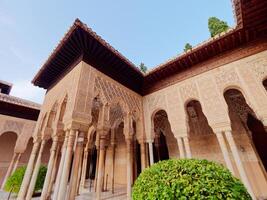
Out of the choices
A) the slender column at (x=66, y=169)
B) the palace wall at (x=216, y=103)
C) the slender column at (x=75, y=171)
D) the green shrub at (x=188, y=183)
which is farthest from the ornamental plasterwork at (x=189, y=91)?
the slender column at (x=66, y=169)

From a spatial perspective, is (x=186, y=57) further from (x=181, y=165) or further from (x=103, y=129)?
(x=181, y=165)

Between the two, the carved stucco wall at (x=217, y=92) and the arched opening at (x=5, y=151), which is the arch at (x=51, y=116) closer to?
the carved stucco wall at (x=217, y=92)

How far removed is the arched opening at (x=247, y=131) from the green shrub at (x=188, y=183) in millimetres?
4502

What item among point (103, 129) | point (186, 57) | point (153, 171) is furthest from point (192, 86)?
point (153, 171)

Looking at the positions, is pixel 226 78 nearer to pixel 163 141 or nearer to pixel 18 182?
pixel 163 141

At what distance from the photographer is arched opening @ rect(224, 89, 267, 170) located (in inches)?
216

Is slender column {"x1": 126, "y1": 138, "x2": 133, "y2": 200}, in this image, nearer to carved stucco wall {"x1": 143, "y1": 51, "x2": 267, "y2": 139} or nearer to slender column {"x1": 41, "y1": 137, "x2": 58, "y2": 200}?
carved stucco wall {"x1": 143, "y1": 51, "x2": 267, "y2": 139}

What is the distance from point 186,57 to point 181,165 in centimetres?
412

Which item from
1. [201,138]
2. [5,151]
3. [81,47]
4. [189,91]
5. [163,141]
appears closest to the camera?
[81,47]

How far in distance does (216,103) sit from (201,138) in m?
2.71

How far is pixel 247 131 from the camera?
5766 mm

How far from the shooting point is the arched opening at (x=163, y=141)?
7.53 m

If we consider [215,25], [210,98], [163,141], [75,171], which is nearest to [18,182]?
[75,171]

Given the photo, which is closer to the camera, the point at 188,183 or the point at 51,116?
the point at 188,183
